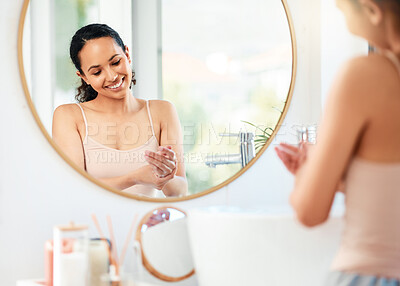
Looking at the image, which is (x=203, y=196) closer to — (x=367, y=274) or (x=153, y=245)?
(x=153, y=245)

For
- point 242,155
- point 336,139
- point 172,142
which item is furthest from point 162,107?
point 336,139

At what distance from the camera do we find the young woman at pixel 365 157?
953mm

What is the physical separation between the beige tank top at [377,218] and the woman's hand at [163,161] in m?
0.87

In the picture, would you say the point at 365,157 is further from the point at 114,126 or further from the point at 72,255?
the point at 114,126

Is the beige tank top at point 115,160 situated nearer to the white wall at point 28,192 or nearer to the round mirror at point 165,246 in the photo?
the white wall at point 28,192

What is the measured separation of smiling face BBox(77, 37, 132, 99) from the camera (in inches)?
65.9

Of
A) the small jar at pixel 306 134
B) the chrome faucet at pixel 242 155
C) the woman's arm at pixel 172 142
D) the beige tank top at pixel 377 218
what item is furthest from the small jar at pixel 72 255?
the small jar at pixel 306 134

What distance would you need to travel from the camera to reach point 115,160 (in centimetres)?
172

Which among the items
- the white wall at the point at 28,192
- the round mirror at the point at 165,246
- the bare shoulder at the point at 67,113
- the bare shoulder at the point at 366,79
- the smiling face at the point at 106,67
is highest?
the smiling face at the point at 106,67

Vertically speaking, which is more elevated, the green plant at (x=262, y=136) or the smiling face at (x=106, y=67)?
the smiling face at (x=106, y=67)

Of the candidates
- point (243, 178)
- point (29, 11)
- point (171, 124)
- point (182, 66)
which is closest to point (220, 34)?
point (182, 66)

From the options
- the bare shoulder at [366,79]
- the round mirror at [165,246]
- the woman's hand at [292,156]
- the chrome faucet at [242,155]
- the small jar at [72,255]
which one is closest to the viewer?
the bare shoulder at [366,79]

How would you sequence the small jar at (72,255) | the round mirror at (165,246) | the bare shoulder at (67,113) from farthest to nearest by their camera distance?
the bare shoulder at (67,113)
the round mirror at (165,246)
the small jar at (72,255)

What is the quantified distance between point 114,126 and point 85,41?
0.25m
